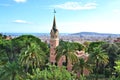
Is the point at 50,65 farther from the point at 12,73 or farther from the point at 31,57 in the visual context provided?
the point at 31,57

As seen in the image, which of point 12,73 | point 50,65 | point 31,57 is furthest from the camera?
point 31,57

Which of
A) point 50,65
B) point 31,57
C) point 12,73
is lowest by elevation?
point 12,73

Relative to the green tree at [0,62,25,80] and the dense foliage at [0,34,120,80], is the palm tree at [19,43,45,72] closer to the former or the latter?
the dense foliage at [0,34,120,80]

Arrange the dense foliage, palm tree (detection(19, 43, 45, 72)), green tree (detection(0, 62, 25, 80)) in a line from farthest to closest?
1. palm tree (detection(19, 43, 45, 72))
2. green tree (detection(0, 62, 25, 80))
3. the dense foliage

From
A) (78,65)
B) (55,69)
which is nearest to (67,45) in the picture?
(78,65)

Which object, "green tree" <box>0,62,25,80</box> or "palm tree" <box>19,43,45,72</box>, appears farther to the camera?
"palm tree" <box>19,43,45,72</box>

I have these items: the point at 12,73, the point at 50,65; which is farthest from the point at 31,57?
the point at 50,65

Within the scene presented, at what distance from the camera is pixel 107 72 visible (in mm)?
49344

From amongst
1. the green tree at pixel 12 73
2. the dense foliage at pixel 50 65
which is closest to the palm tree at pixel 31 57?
the dense foliage at pixel 50 65

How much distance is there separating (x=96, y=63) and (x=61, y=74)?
17.1 metres

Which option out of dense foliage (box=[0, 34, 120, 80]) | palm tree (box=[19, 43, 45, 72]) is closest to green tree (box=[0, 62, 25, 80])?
dense foliage (box=[0, 34, 120, 80])

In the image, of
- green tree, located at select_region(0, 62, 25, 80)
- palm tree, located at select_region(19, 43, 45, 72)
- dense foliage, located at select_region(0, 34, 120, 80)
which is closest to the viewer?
dense foliage, located at select_region(0, 34, 120, 80)

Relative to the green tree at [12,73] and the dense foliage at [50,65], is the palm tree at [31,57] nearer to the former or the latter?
the dense foliage at [50,65]

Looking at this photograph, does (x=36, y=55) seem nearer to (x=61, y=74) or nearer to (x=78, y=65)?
(x=78, y=65)
